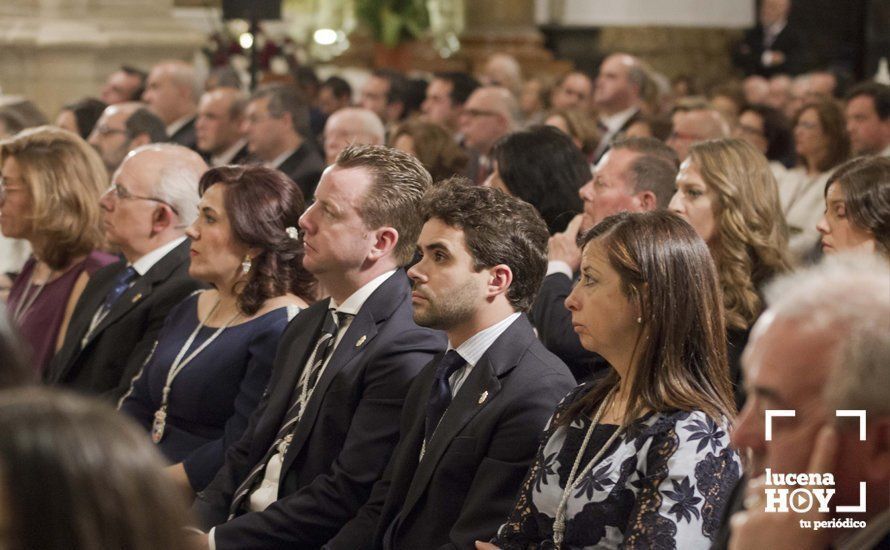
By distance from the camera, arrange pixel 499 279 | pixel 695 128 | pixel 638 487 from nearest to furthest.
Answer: pixel 638 487, pixel 499 279, pixel 695 128

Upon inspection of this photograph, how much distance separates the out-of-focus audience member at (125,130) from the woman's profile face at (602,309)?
4.69 meters

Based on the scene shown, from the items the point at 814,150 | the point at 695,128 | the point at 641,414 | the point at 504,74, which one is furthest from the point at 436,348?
the point at 504,74

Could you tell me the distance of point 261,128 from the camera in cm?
756

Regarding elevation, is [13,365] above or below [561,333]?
above

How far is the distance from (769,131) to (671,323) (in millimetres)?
4874

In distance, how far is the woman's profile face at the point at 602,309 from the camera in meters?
2.72

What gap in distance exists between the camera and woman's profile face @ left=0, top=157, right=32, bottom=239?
16.2 ft

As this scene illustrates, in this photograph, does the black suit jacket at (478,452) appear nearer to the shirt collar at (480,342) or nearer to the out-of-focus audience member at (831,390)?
the shirt collar at (480,342)

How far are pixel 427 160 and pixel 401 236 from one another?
2357 millimetres

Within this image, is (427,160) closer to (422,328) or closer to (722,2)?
(422,328)

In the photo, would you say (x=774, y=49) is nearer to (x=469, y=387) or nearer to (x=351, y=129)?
(x=351, y=129)

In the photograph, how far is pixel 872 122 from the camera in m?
6.90

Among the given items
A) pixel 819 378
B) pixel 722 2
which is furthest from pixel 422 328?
pixel 722 2

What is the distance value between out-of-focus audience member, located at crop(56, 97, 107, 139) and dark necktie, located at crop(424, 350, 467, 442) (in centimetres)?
548
